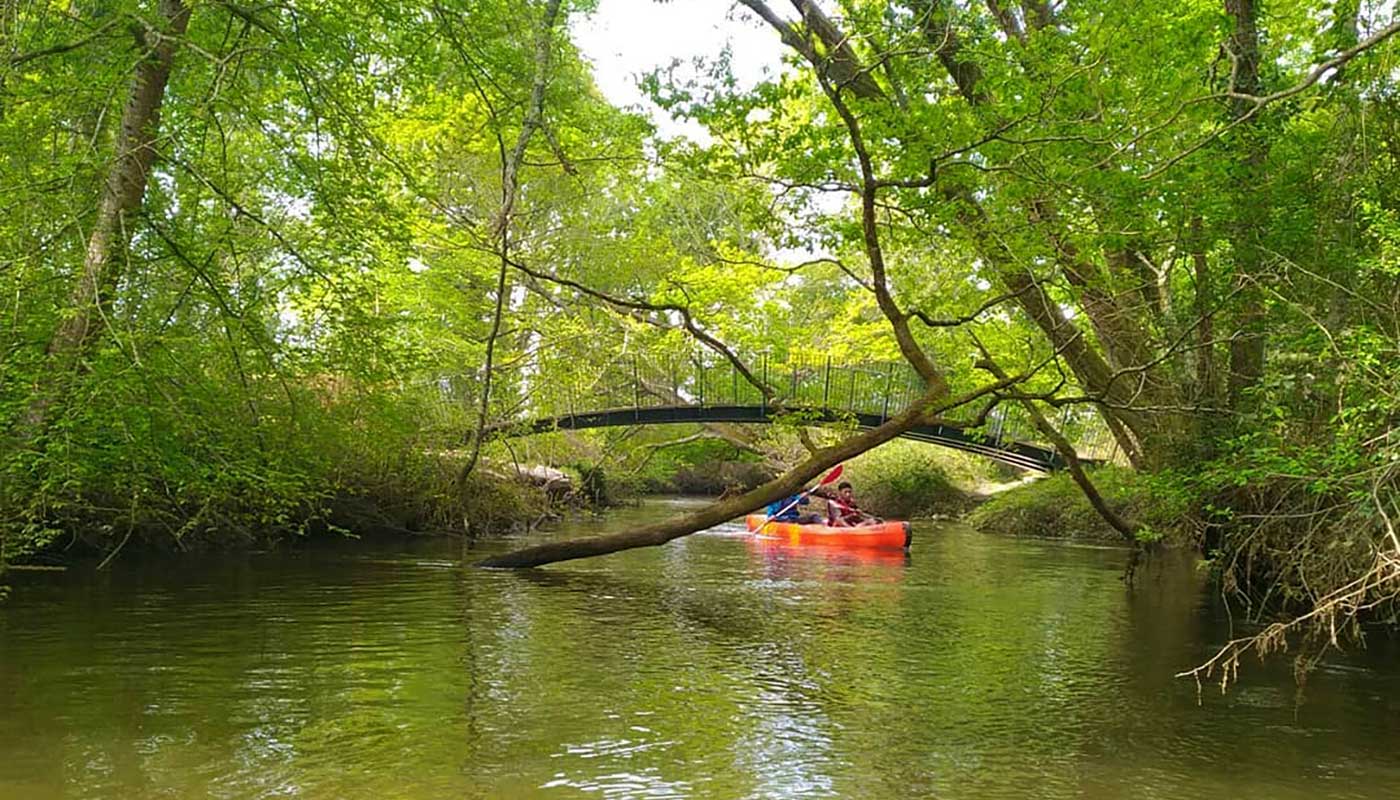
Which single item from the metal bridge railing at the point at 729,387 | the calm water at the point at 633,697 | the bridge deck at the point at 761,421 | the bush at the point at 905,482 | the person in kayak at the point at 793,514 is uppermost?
the metal bridge railing at the point at 729,387

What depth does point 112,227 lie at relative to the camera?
6762mm

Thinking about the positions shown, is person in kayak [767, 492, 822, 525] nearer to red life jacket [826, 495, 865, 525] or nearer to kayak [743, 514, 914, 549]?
kayak [743, 514, 914, 549]

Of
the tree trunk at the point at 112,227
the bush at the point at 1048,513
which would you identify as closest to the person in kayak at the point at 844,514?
the bush at the point at 1048,513

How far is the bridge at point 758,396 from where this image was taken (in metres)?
18.8

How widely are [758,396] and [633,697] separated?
15.7 meters

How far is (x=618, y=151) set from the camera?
16266 mm

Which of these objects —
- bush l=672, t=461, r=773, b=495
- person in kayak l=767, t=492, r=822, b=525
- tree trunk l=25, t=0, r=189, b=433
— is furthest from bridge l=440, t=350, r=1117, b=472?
bush l=672, t=461, r=773, b=495

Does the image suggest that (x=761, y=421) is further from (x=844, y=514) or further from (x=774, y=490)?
(x=774, y=490)

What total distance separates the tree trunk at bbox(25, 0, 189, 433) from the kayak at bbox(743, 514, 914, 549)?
37.1 feet

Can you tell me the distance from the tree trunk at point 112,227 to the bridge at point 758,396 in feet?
34.1

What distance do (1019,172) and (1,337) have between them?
6924mm

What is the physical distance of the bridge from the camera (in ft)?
61.8

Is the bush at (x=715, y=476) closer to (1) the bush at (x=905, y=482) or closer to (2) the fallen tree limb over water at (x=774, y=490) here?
(1) the bush at (x=905, y=482)

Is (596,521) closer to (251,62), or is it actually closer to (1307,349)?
(251,62)
